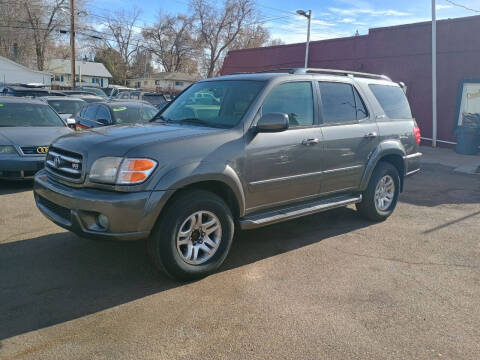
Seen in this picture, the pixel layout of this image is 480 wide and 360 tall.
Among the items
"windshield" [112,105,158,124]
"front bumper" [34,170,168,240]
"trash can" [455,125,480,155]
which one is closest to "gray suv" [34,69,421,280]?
"front bumper" [34,170,168,240]

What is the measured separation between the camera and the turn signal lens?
136 inches

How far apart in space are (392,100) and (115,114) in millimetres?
5746

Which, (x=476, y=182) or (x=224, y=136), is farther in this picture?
(x=476, y=182)

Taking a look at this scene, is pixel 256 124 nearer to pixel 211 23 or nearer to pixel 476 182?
pixel 476 182

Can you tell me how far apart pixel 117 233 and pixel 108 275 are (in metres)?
0.75

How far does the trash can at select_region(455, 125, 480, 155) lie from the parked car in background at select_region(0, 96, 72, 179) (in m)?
11.9

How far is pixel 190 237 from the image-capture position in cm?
383

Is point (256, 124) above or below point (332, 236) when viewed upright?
above

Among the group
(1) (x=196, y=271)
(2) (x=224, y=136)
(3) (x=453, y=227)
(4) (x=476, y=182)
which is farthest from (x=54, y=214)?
(4) (x=476, y=182)

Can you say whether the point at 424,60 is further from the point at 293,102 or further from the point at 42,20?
the point at 42,20

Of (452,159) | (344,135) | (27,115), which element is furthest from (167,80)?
(344,135)

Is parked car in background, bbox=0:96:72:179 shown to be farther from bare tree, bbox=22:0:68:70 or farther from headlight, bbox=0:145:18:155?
bare tree, bbox=22:0:68:70

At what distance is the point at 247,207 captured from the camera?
421 centimetres

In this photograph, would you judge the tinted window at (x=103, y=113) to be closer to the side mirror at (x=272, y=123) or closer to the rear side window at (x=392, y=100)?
the rear side window at (x=392, y=100)
